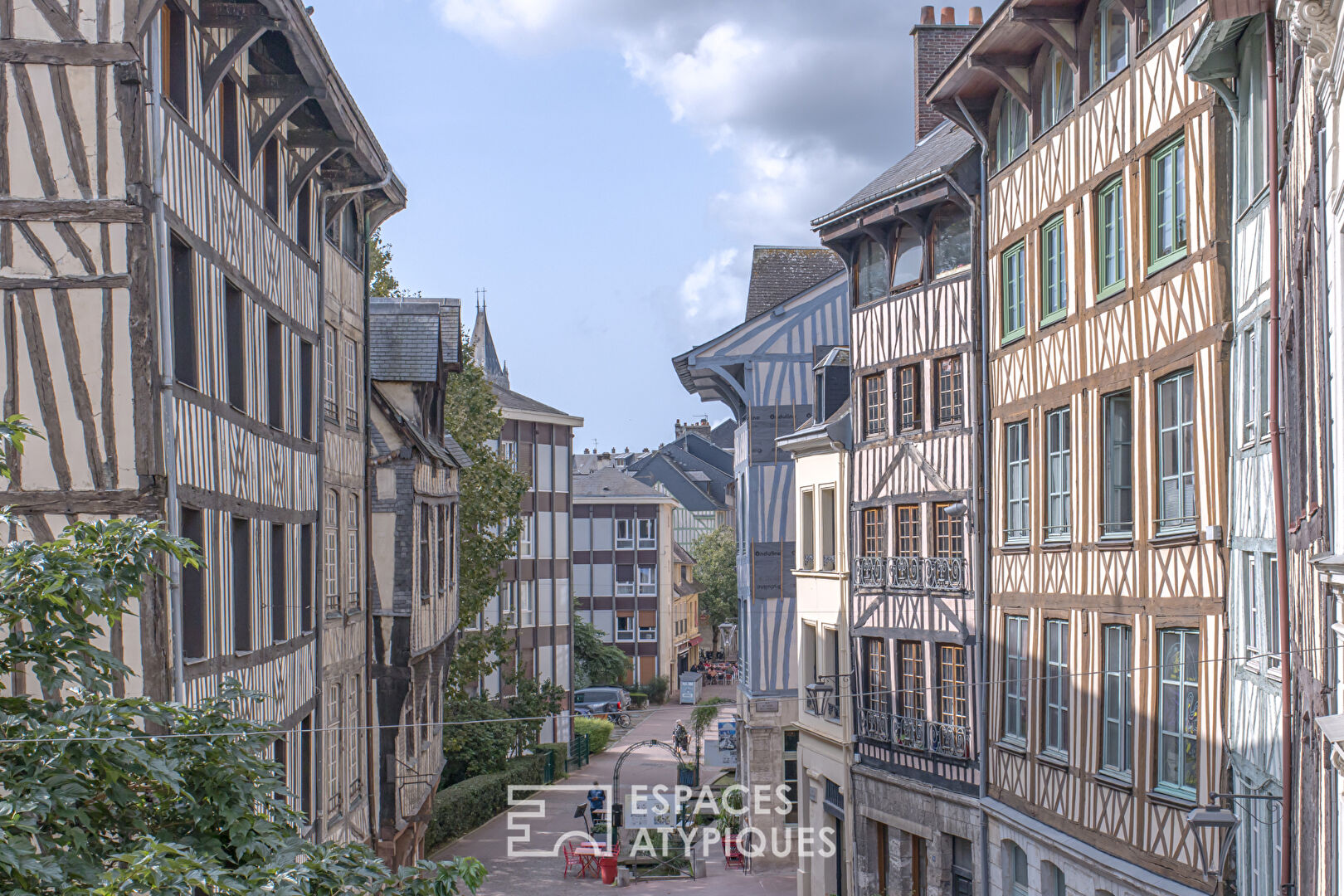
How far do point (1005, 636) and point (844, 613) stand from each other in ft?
18.0

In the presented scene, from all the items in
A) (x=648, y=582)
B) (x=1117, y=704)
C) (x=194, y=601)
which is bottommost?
(x=648, y=582)

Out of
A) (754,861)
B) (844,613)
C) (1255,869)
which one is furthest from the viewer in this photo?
(754,861)

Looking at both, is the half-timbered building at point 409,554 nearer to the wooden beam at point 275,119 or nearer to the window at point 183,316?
the wooden beam at point 275,119

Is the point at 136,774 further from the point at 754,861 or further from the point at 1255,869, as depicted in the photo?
the point at 754,861

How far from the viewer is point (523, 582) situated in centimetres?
4616

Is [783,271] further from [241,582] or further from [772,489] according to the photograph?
[241,582]

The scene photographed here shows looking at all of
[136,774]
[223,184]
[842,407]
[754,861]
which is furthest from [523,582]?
[136,774]

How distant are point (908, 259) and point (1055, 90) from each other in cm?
514

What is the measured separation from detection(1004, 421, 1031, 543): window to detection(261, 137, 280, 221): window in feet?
28.9

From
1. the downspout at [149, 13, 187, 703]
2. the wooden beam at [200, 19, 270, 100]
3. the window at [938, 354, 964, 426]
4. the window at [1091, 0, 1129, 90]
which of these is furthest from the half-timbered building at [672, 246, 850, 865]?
the downspout at [149, 13, 187, 703]

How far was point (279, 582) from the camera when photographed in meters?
14.9

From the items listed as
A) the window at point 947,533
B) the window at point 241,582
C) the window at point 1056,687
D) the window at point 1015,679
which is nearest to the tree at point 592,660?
the window at point 947,533

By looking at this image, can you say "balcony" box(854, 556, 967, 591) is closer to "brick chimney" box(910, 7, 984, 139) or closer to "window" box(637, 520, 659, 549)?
"brick chimney" box(910, 7, 984, 139)

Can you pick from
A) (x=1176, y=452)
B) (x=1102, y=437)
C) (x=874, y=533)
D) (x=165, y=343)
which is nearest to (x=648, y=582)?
(x=874, y=533)
